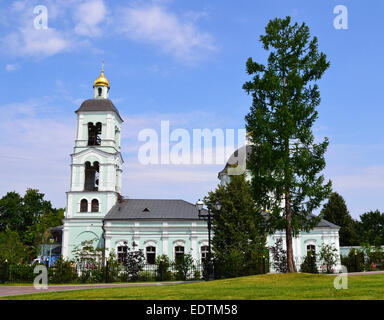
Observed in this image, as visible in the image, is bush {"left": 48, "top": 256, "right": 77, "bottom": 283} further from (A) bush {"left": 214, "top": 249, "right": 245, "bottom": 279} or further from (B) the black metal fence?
(A) bush {"left": 214, "top": 249, "right": 245, "bottom": 279}

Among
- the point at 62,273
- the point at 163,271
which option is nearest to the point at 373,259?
the point at 163,271

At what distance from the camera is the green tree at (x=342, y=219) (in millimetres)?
51375

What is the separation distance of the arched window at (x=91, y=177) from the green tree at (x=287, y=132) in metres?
23.0

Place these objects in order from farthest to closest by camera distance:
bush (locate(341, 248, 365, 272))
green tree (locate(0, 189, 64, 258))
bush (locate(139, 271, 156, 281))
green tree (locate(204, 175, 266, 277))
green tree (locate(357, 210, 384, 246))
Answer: green tree (locate(357, 210, 384, 246)), green tree (locate(0, 189, 64, 258)), green tree (locate(204, 175, 266, 277)), bush (locate(341, 248, 365, 272)), bush (locate(139, 271, 156, 281))

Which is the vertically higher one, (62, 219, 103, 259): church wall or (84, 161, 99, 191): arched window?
(84, 161, 99, 191): arched window

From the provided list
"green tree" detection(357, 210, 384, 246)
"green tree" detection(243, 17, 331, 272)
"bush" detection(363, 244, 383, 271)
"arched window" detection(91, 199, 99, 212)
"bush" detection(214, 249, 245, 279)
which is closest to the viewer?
"green tree" detection(243, 17, 331, 272)

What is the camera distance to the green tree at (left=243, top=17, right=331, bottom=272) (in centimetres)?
1642

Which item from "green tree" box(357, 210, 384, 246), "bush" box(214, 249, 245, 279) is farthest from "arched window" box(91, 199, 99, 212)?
"green tree" box(357, 210, 384, 246)

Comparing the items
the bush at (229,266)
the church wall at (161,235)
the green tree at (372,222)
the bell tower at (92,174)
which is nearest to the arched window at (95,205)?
the bell tower at (92,174)

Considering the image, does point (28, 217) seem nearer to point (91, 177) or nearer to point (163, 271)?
point (91, 177)

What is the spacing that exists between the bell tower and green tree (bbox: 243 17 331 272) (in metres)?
21.6
